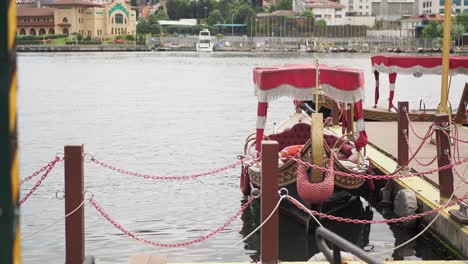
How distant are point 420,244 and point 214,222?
5.20 metres

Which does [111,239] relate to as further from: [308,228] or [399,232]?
[399,232]

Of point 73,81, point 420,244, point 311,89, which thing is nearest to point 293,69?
point 311,89

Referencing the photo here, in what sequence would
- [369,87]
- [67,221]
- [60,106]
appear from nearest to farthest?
[67,221] → [60,106] → [369,87]

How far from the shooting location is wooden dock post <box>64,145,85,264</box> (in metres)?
8.90

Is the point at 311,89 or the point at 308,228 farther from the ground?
the point at 311,89

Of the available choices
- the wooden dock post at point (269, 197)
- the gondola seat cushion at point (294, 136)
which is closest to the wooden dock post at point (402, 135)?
the gondola seat cushion at point (294, 136)

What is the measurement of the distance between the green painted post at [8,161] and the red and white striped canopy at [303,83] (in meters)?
12.3

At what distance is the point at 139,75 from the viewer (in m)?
101

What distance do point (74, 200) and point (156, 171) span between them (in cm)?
1655

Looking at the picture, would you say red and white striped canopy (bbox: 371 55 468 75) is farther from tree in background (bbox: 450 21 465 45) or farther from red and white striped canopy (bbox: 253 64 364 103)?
tree in background (bbox: 450 21 465 45)

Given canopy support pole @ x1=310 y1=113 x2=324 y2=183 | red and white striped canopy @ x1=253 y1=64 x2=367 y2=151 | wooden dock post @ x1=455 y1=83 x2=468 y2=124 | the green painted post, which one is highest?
the green painted post

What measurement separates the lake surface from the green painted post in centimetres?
1039

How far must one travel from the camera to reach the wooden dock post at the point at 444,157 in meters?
11.9

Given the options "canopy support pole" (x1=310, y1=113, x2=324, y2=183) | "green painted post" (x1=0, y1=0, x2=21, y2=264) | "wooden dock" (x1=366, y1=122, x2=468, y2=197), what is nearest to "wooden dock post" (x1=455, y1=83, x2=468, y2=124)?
"wooden dock" (x1=366, y1=122, x2=468, y2=197)
